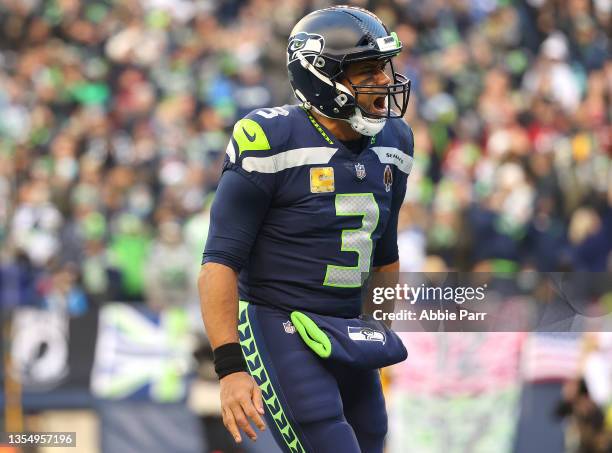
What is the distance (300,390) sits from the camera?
Answer: 418cm

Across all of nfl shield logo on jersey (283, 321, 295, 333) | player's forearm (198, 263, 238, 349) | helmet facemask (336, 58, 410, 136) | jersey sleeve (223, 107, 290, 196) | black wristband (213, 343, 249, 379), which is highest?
helmet facemask (336, 58, 410, 136)

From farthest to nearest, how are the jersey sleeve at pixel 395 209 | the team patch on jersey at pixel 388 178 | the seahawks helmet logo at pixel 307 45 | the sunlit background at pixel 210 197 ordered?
the sunlit background at pixel 210 197 < the jersey sleeve at pixel 395 209 < the team patch on jersey at pixel 388 178 < the seahawks helmet logo at pixel 307 45

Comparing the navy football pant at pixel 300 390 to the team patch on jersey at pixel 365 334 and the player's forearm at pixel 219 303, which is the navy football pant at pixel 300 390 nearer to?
the team patch on jersey at pixel 365 334

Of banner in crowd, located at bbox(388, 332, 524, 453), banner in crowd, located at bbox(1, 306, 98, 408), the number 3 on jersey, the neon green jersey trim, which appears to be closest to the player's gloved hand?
the neon green jersey trim

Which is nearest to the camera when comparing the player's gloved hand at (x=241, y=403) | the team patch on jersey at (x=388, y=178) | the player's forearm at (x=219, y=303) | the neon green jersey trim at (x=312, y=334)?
the player's gloved hand at (x=241, y=403)

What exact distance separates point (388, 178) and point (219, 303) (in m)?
0.79

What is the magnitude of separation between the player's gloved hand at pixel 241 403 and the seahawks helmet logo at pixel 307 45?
110cm

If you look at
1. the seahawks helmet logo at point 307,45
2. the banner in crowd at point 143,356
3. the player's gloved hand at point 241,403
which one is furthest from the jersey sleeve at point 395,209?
the banner in crowd at point 143,356

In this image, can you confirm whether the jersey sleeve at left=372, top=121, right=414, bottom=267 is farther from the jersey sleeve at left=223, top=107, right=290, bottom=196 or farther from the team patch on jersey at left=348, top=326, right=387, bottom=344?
the jersey sleeve at left=223, top=107, right=290, bottom=196

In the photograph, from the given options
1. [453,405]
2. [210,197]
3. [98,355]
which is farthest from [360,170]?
[210,197]

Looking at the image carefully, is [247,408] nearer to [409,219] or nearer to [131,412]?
[131,412]

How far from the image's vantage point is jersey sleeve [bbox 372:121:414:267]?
4.57 meters

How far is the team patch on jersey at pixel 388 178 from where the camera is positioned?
4.43m

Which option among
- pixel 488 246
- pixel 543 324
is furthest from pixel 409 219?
pixel 543 324
